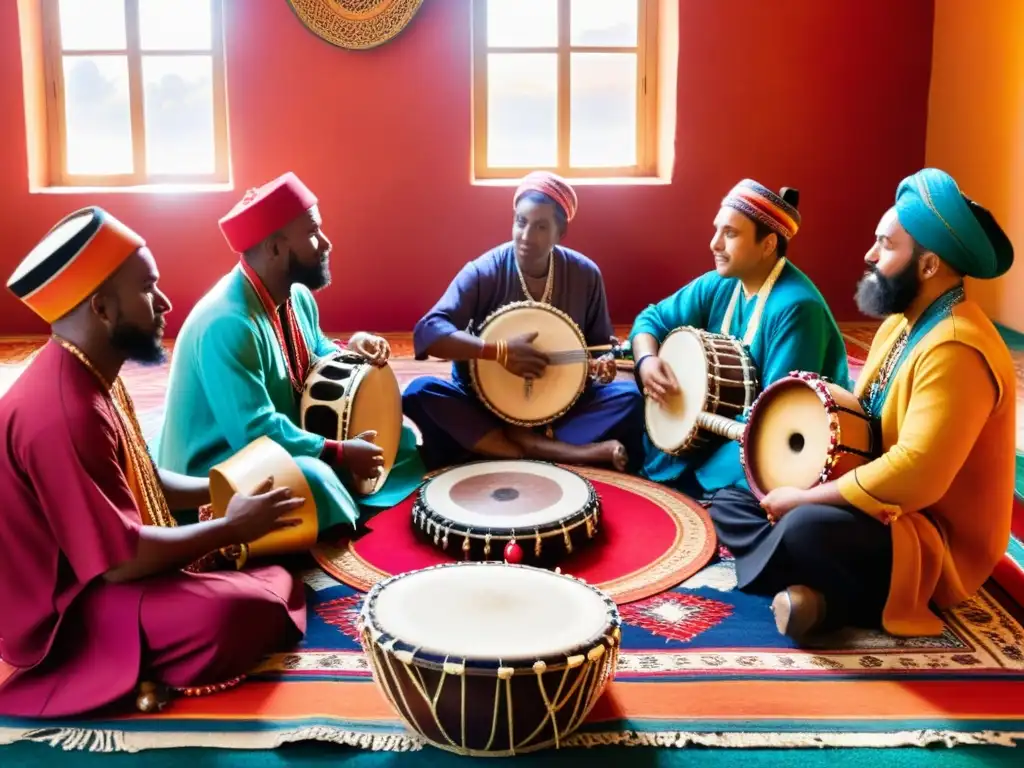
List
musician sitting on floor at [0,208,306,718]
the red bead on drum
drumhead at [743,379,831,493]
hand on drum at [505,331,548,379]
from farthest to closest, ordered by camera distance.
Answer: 1. hand on drum at [505,331,548,379]
2. the red bead on drum
3. drumhead at [743,379,831,493]
4. musician sitting on floor at [0,208,306,718]

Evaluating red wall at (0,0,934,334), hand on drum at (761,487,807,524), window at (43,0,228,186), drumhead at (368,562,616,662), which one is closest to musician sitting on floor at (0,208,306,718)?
drumhead at (368,562,616,662)

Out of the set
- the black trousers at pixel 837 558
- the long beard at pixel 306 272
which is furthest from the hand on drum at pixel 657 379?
the long beard at pixel 306 272

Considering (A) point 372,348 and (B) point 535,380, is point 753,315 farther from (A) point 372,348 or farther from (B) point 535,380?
(A) point 372,348

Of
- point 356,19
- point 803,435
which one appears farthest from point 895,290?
point 356,19

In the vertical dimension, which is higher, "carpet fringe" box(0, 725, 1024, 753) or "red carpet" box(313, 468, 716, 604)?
"red carpet" box(313, 468, 716, 604)

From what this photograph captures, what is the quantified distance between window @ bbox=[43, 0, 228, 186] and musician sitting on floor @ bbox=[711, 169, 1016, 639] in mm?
5017

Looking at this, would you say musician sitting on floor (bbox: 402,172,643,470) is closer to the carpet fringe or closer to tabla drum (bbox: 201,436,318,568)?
tabla drum (bbox: 201,436,318,568)

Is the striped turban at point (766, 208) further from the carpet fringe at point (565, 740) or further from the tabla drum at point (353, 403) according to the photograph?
the carpet fringe at point (565, 740)

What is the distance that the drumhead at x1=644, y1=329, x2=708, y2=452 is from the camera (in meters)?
3.81

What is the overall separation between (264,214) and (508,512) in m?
1.20

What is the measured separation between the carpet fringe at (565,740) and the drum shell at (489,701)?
0.08 meters

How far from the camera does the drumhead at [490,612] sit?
7.16ft

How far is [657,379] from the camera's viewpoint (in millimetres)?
4035

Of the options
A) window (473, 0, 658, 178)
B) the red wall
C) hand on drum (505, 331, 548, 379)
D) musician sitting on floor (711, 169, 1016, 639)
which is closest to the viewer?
musician sitting on floor (711, 169, 1016, 639)
